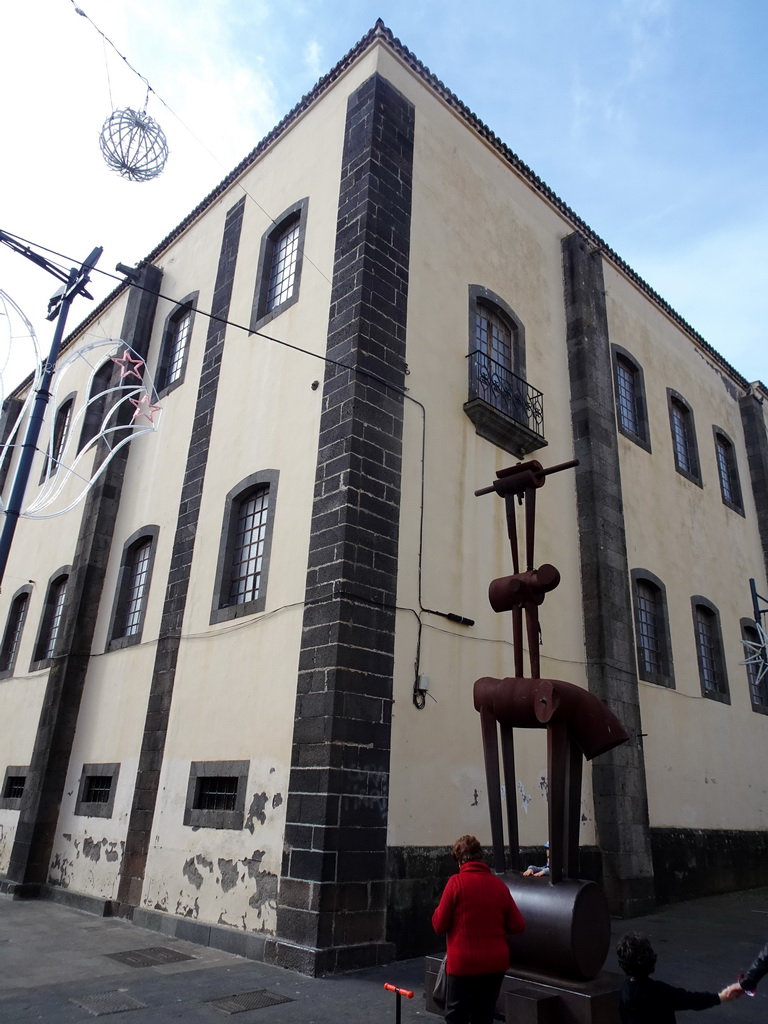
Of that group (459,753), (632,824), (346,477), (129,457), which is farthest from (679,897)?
(129,457)

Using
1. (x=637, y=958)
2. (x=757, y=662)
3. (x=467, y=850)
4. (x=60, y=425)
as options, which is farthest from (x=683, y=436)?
(x=637, y=958)

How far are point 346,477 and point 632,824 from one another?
648cm

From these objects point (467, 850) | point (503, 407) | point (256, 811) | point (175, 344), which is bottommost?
point (467, 850)

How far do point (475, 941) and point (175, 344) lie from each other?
12438mm

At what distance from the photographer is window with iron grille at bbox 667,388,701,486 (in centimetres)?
1625

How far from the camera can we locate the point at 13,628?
15.9 metres

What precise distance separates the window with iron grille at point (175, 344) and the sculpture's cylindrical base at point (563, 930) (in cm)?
1058

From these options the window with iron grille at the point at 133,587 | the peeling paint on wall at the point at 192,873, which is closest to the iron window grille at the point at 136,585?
the window with iron grille at the point at 133,587

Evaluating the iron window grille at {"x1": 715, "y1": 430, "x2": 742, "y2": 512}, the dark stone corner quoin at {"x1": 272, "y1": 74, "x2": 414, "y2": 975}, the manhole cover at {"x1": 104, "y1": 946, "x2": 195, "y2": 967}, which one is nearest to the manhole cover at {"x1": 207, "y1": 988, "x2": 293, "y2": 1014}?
the dark stone corner quoin at {"x1": 272, "y1": 74, "x2": 414, "y2": 975}

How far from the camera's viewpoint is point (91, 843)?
10.8 metres

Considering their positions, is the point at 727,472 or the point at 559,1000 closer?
the point at 559,1000

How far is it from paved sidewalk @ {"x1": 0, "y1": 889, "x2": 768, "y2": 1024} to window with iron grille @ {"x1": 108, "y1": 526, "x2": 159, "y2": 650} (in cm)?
409

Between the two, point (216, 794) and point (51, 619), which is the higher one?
point (51, 619)

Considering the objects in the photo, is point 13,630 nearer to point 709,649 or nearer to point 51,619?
point 51,619
